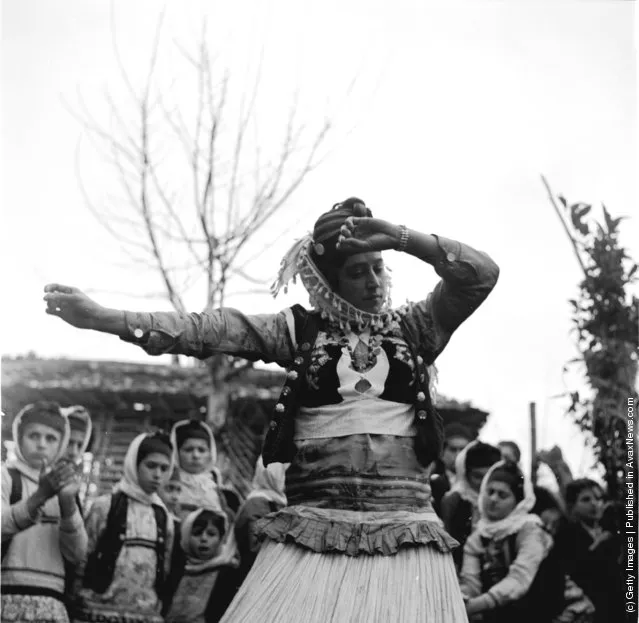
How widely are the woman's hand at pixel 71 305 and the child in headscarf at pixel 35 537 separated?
2.40 m

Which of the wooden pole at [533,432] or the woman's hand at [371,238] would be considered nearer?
the woman's hand at [371,238]

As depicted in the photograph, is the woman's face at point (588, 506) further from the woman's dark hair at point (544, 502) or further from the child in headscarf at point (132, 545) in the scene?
the child in headscarf at point (132, 545)

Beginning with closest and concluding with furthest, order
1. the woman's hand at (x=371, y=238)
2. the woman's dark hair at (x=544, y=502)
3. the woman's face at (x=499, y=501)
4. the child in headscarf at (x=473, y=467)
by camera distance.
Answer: the woman's hand at (x=371, y=238) < the woman's face at (x=499, y=501) < the child in headscarf at (x=473, y=467) < the woman's dark hair at (x=544, y=502)

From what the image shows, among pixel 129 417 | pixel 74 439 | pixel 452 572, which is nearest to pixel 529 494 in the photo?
pixel 74 439

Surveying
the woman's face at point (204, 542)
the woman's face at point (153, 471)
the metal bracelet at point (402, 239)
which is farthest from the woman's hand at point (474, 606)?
the metal bracelet at point (402, 239)

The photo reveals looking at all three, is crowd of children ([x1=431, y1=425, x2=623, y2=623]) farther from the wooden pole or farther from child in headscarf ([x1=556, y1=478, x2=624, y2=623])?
the wooden pole

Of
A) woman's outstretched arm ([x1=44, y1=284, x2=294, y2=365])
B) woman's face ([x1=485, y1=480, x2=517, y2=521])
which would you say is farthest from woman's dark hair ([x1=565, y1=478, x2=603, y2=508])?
woman's outstretched arm ([x1=44, y1=284, x2=294, y2=365])

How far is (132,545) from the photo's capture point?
592 cm

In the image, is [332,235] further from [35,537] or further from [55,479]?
[35,537]

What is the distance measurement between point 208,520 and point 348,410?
129 inches

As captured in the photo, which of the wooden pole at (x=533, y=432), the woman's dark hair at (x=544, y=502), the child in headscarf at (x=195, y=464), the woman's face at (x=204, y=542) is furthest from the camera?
the wooden pole at (x=533, y=432)

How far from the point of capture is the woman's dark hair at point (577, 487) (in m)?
6.79

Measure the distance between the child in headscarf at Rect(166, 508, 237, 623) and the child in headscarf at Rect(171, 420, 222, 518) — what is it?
0.40 metres

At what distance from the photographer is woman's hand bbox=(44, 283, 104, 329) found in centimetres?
295
